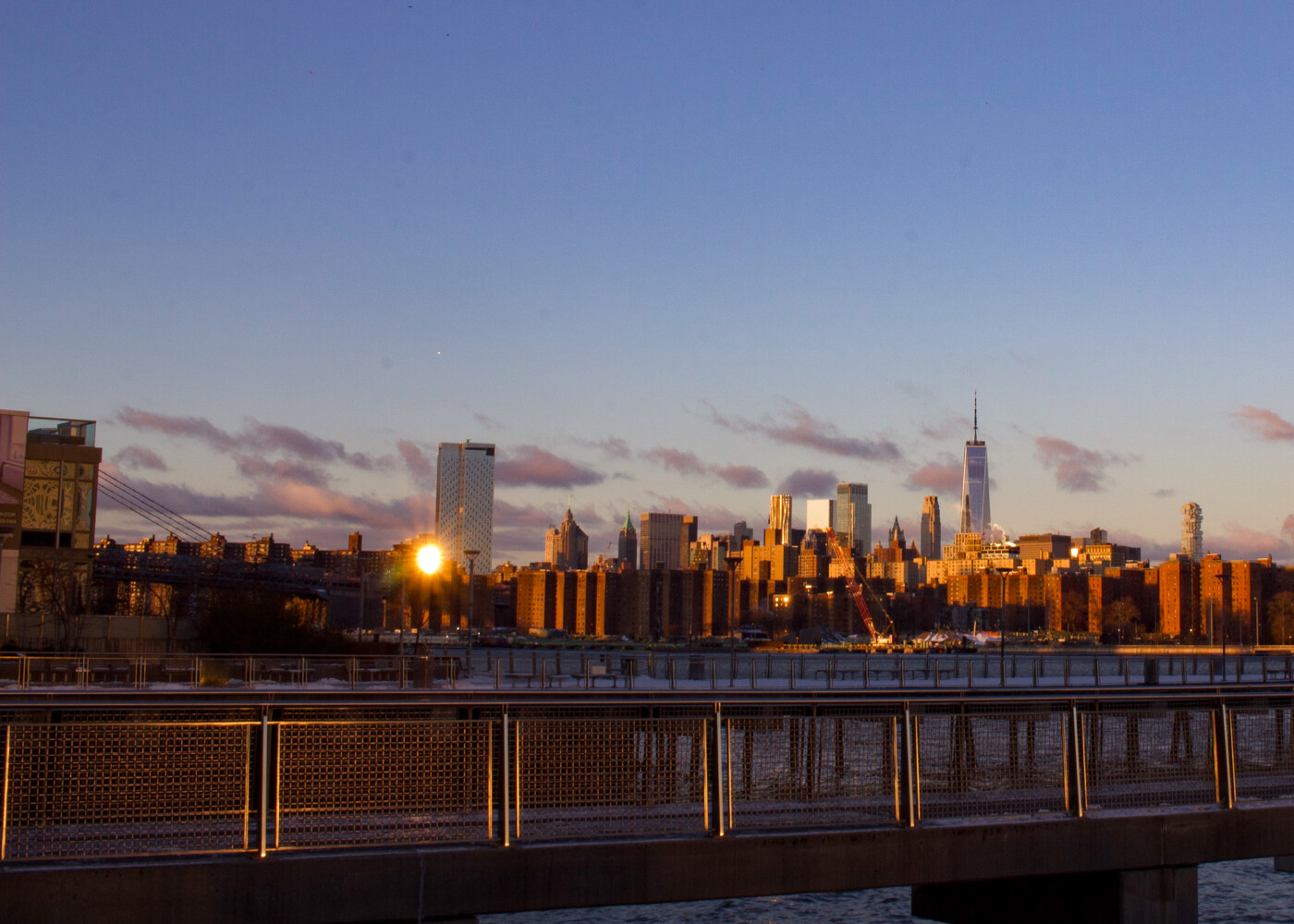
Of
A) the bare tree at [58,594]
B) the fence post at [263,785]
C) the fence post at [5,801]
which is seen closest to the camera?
the fence post at [5,801]

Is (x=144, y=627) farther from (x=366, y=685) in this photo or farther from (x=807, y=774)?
(x=807, y=774)

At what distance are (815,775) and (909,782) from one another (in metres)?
0.92

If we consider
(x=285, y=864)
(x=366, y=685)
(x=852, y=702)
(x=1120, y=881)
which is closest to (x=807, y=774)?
(x=852, y=702)

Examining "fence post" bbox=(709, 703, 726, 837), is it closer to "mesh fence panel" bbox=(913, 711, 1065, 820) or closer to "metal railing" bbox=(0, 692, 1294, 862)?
"metal railing" bbox=(0, 692, 1294, 862)

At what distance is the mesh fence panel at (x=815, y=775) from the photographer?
12.4 metres

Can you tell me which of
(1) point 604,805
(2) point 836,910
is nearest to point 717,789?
(1) point 604,805

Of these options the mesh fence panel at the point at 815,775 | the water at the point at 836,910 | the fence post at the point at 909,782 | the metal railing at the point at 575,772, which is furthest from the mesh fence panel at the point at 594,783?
the water at the point at 836,910

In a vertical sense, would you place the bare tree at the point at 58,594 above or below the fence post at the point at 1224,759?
above

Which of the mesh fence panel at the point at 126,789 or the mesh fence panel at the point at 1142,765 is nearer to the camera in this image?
the mesh fence panel at the point at 126,789

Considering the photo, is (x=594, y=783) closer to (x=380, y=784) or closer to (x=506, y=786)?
(x=506, y=786)

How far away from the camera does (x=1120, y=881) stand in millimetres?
13422

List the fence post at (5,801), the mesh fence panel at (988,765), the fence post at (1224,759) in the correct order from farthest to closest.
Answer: the fence post at (1224,759) → the mesh fence panel at (988,765) → the fence post at (5,801)

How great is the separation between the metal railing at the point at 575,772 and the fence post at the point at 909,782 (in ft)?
0.06

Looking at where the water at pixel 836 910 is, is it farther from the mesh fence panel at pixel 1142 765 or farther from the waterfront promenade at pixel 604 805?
the waterfront promenade at pixel 604 805
